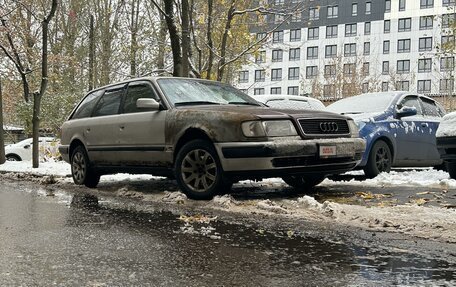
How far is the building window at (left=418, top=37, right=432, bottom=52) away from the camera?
2783 inches

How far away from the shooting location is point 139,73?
24.1 m

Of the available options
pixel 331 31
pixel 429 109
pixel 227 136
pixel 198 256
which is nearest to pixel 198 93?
pixel 227 136

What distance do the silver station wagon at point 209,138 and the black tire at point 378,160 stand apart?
164 centimetres

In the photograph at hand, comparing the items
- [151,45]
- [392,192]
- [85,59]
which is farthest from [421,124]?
[85,59]

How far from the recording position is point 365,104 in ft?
31.0

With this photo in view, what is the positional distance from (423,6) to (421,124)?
227 ft

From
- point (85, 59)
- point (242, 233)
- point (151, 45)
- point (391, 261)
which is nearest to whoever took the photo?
point (391, 261)

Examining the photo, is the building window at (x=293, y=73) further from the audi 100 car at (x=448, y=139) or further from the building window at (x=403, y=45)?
the audi 100 car at (x=448, y=139)

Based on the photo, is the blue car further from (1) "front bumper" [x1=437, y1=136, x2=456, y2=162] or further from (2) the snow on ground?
(2) the snow on ground

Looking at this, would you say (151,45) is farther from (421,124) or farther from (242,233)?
(242,233)

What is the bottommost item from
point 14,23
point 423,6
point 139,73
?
point 139,73

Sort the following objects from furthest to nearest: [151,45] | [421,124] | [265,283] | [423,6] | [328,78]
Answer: [423,6]
[328,78]
[151,45]
[421,124]
[265,283]

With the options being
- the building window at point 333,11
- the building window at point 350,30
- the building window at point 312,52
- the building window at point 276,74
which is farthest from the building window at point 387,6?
the building window at point 276,74

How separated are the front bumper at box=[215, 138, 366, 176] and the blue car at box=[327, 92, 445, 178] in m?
2.64
